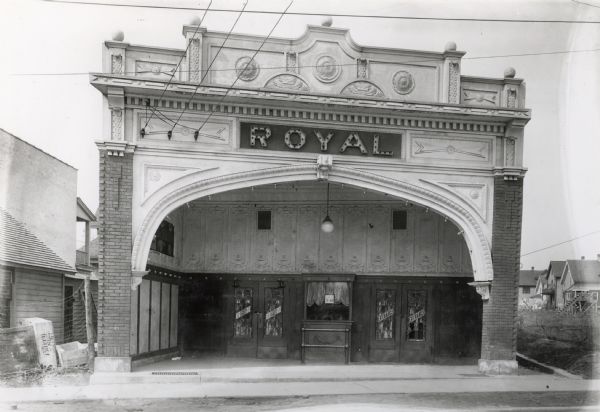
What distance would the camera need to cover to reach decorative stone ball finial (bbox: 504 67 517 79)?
643 inches

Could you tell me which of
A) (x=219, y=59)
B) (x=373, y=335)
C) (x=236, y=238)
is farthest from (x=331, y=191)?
(x=219, y=59)

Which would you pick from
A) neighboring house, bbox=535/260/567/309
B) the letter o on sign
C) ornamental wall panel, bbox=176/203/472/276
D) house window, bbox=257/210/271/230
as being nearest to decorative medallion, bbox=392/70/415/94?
the letter o on sign

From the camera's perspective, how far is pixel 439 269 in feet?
61.0

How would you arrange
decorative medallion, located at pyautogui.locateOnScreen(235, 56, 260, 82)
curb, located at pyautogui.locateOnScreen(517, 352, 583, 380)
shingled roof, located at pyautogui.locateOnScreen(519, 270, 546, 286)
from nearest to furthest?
decorative medallion, located at pyautogui.locateOnScreen(235, 56, 260, 82) < curb, located at pyautogui.locateOnScreen(517, 352, 583, 380) < shingled roof, located at pyautogui.locateOnScreen(519, 270, 546, 286)

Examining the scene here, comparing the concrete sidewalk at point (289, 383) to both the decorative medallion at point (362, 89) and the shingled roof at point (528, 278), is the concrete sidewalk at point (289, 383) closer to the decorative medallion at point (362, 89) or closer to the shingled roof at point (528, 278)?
the decorative medallion at point (362, 89)

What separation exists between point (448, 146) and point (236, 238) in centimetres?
656

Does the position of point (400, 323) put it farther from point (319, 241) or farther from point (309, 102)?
point (309, 102)

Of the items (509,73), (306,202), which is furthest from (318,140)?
(509,73)

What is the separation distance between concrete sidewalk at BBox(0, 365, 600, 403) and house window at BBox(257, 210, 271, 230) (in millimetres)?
4290

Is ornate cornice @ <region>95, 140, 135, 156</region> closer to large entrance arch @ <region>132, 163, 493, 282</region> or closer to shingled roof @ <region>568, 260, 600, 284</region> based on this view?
large entrance arch @ <region>132, 163, 493, 282</region>

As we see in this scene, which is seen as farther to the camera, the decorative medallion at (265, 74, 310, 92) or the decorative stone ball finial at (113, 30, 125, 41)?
the decorative medallion at (265, 74, 310, 92)

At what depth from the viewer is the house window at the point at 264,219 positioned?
749 inches

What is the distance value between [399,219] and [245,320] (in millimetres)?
5248

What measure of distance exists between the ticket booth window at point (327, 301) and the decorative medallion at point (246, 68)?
6204mm
